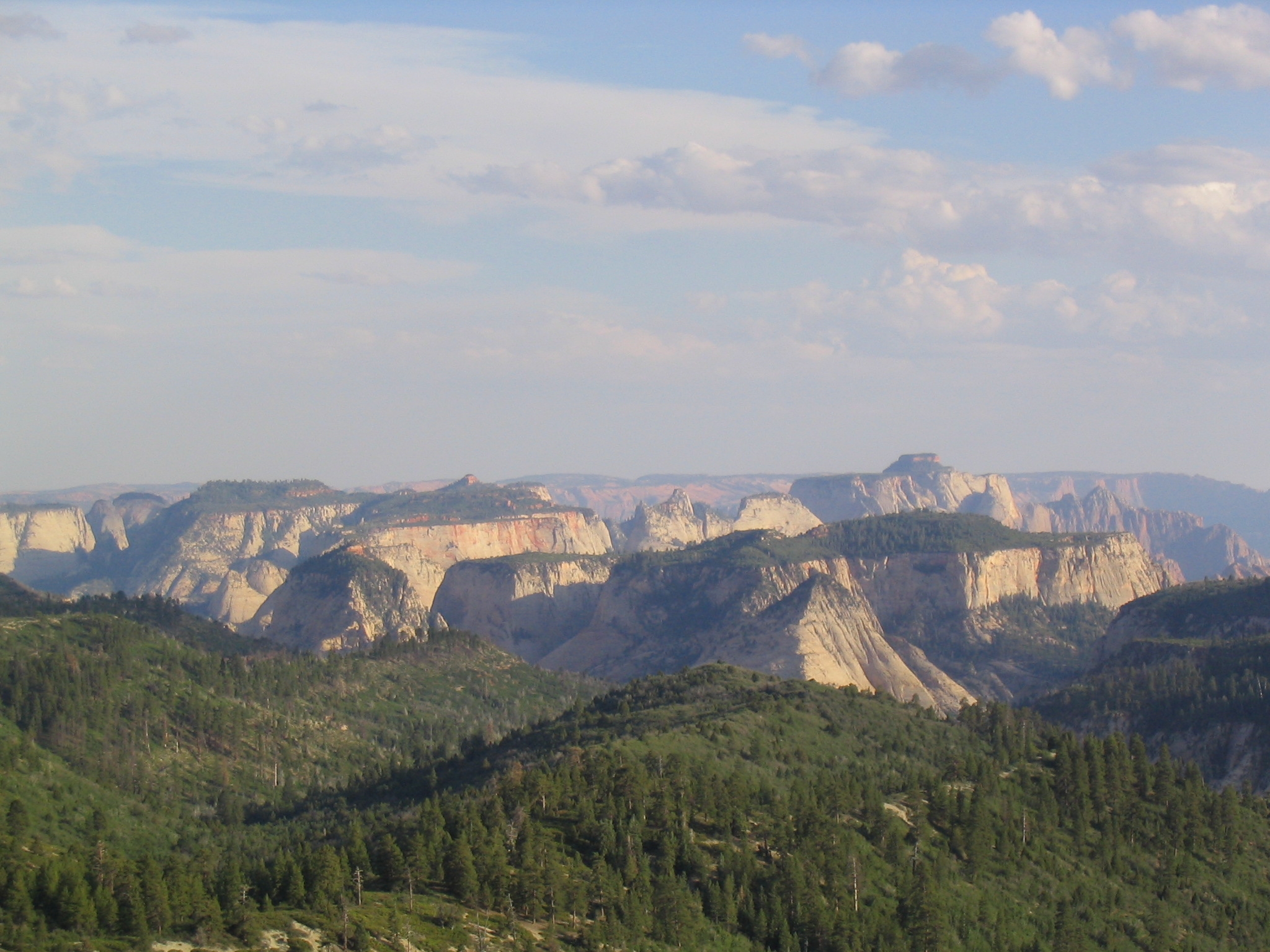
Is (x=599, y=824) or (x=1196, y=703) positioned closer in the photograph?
(x=599, y=824)

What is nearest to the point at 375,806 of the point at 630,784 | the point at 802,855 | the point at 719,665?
the point at 630,784

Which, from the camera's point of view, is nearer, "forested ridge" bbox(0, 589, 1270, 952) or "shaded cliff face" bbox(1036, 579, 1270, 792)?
"forested ridge" bbox(0, 589, 1270, 952)

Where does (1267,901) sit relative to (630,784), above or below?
below

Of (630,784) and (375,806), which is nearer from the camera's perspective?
(630,784)

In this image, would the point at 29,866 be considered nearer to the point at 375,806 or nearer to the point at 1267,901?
the point at 375,806

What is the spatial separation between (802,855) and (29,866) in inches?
1630

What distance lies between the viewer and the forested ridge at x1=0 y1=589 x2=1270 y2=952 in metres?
82.9

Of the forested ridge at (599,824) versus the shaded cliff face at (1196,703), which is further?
the shaded cliff face at (1196,703)

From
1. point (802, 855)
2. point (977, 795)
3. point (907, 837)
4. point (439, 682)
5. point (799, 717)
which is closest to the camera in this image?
point (802, 855)

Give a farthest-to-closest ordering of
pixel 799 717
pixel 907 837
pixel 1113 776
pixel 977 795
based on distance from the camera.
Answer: pixel 799 717 < pixel 1113 776 < pixel 977 795 < pixel 907 837

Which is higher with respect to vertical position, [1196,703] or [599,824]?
[599,824]

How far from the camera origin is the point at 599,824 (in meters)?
95.9

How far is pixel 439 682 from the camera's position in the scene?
18988cm

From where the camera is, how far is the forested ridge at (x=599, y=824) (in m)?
82.9
